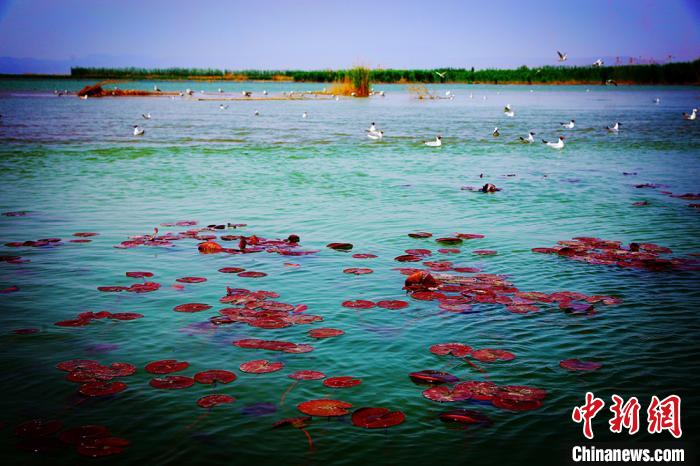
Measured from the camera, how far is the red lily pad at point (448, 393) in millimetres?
5109

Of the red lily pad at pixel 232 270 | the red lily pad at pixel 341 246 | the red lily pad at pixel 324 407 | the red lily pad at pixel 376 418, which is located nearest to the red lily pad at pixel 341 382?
the red lily pad at pixel 324 407

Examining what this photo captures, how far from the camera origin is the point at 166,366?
566 centimetres

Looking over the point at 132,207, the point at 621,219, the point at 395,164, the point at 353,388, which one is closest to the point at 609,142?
the point at 395,164

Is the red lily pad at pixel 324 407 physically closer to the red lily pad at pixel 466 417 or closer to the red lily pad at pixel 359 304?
the red lily pad at pixel 466 417

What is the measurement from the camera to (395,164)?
21.8 meters

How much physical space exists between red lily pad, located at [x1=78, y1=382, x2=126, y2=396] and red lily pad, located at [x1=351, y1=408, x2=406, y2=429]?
7.17 ft

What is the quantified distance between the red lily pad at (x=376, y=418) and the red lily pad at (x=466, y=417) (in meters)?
0.37

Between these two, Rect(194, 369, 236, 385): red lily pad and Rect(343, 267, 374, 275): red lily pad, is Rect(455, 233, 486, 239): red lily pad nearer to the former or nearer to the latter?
Rect(343, 267, 374, 275): red lily pad

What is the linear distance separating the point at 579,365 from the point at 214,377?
360 centimetres

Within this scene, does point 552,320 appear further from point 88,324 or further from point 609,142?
point 609,142

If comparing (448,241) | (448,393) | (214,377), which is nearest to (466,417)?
(448,393)

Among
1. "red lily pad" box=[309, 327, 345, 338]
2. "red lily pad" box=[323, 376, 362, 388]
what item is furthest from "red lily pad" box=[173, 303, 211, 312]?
"red lily pad" box=[323, 376, 362, 388]

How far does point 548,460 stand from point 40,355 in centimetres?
502

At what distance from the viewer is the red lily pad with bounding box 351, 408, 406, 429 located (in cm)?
473
